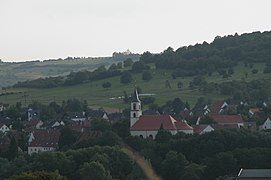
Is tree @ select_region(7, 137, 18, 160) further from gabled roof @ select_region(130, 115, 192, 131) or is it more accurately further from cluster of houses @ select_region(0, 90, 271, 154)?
gabled roof @ select_region(130, 115, 192, 131)

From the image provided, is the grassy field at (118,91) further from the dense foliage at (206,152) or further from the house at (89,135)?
the dense foliage at (206,152)

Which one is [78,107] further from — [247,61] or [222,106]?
[247,61]

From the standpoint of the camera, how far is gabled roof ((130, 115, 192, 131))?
81.5 m

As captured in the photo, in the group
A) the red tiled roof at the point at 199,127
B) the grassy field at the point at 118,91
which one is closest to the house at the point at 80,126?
the red tiled roof at the point at 199,127

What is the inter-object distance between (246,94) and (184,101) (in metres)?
8.62

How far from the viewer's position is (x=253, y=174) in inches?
2307

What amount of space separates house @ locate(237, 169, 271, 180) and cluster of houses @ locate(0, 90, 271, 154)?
20245 mm

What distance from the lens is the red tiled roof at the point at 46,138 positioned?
281ft

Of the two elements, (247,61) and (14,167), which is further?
(247,61)

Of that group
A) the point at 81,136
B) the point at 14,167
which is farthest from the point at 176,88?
the point at 14,167

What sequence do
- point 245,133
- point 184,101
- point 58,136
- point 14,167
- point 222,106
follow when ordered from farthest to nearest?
point 184,101
point 222,106
point 58,136
point 245,133
point 14,167

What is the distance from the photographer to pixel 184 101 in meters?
114

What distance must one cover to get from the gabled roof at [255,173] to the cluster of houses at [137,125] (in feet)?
66.3

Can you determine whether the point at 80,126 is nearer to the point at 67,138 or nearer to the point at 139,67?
the point at 67,138
